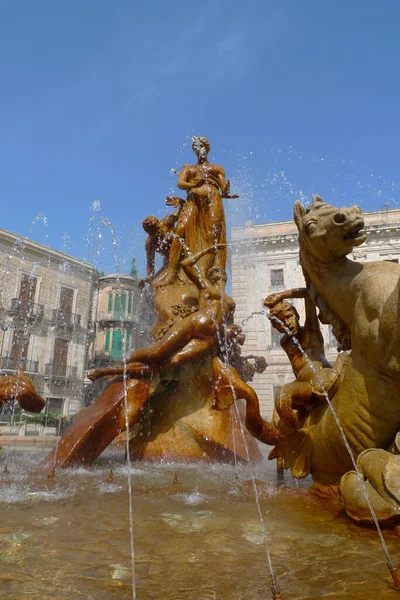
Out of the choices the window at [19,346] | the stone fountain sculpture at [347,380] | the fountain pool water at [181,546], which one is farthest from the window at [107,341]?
the stone fountain sculpture at [347,380]

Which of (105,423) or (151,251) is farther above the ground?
(151,251)

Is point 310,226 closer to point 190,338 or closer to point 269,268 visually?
point 190,338

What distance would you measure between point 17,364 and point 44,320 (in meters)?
3.94

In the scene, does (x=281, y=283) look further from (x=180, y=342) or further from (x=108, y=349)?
(x=180, y=342)

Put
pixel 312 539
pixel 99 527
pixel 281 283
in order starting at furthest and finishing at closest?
1. pixel 281 283
2. pixel 99 527
3. pixel 312 539

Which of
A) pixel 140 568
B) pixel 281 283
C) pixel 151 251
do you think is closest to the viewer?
pixel 140 568

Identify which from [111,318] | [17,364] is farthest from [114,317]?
[17,364]

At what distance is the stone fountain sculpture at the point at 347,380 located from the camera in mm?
2393

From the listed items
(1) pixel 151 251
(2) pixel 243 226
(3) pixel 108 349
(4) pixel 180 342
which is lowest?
(4) pixel 180 342

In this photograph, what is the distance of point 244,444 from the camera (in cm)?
546

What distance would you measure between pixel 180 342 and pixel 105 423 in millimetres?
1214

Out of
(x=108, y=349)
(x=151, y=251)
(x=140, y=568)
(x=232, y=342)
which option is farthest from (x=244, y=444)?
(x=108, y=349)

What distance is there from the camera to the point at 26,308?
29.0 metres

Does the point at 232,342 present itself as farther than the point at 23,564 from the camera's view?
Yes
